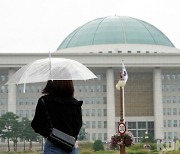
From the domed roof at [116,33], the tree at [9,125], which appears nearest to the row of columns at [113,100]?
the domed roof at [116,33]

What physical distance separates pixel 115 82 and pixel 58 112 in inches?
2799

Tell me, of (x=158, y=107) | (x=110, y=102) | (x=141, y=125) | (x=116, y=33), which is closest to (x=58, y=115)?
(x=110, y=102)

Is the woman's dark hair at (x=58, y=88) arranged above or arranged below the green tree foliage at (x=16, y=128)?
above

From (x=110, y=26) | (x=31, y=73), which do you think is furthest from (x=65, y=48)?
(x=31, y=73)

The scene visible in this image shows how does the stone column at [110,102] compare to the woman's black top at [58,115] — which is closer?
Answer: the woman's black top at [58,115]

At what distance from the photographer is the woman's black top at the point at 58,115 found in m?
4.86

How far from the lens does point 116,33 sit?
79.2 meters

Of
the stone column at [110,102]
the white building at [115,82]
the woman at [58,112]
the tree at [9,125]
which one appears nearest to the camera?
the woman at [58,112]

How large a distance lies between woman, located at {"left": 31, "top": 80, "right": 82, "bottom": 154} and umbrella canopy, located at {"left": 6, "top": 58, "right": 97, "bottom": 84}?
0.15m

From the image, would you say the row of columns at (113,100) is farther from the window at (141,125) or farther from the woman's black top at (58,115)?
the woman's black top at (58,115)

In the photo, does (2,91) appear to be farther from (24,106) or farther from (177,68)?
(177,68)

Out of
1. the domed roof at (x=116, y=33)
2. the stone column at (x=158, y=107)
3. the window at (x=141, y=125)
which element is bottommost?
the window at (x=141, y=125)

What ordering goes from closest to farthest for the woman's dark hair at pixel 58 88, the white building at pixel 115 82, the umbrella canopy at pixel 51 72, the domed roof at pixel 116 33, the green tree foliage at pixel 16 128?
the woman's dark hair at pixel 58 88
the umbrella canopy at pixel 51 72
the green tree foliage at pixel 16 128
the white building at pixel 115 82
the domed roof at pixel 116 33

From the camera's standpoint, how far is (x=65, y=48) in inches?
3223
